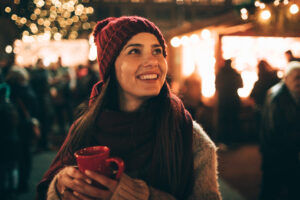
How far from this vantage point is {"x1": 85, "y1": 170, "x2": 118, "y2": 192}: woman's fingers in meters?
0.98

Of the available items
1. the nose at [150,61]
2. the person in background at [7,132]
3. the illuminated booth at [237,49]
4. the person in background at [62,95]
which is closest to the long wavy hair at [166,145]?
the nose at [150,61]

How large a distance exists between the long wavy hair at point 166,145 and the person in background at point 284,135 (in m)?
2.13

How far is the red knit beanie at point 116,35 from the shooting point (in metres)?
1.33

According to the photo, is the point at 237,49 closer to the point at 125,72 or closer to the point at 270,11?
the point at 270,11

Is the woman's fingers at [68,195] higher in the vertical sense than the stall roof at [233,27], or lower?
lower

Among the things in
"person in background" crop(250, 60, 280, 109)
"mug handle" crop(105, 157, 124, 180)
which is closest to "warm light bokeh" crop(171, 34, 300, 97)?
"person in background" crop(250, 60, 280, 109)

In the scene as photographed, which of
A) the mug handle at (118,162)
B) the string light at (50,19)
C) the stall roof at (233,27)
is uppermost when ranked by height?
the string light at (50,19)

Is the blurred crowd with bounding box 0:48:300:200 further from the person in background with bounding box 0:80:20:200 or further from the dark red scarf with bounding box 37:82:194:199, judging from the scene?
the dark red scarf with bounding box 37:82:194:199

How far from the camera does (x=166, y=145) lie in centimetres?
130

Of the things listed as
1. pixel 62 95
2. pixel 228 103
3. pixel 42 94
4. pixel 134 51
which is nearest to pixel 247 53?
pixel 228 103

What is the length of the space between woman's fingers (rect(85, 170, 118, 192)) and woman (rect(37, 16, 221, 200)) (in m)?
0.21

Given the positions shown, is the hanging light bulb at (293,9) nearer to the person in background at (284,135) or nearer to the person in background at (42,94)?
the person in background at (284,135)

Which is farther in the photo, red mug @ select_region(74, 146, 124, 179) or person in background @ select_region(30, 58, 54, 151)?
person in background @ select_region(30, 58, 54, 151)

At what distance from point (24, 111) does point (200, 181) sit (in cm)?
357
